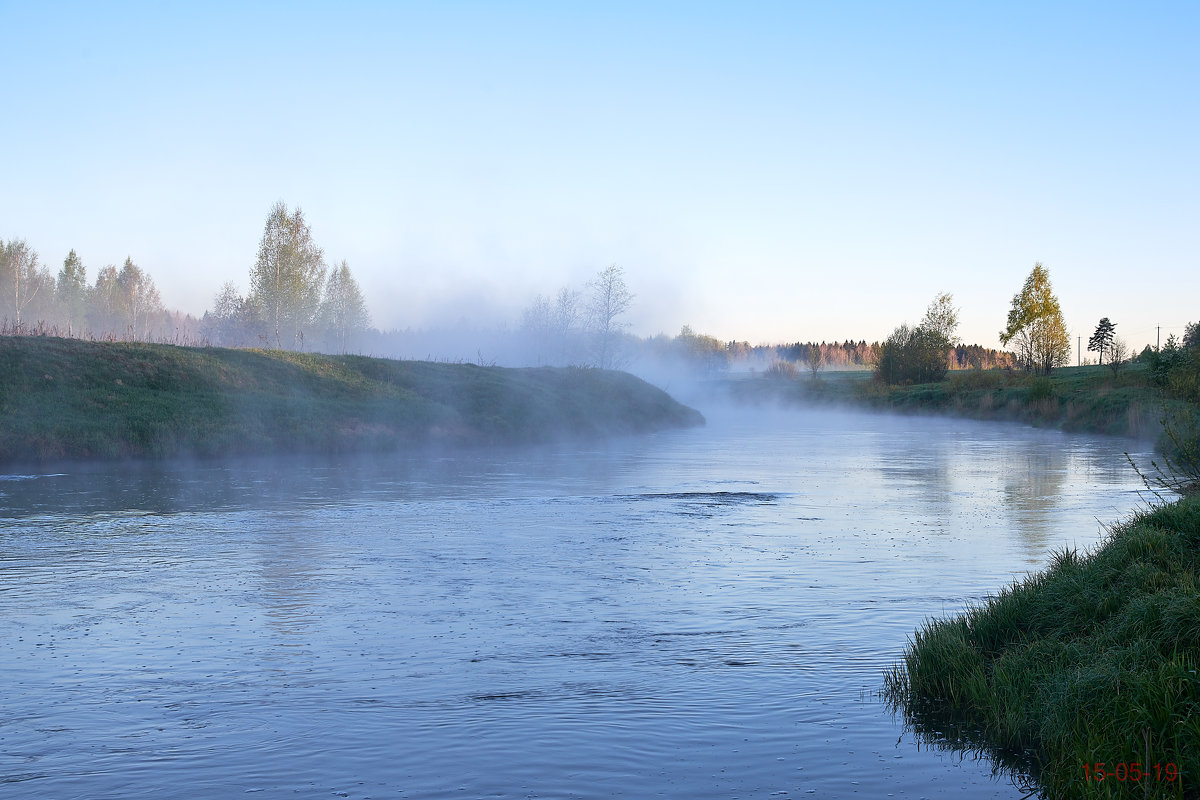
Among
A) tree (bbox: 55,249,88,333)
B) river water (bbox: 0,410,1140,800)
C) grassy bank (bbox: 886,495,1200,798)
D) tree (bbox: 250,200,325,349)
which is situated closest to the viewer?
grassy bank (bbox: 886,495,1200,798)

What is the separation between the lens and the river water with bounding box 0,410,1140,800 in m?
6.45

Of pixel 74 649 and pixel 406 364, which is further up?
pixel 406 364

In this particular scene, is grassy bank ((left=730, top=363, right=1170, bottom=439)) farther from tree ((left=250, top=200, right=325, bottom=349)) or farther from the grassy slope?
tree ((left=250, top=200, right=325, bottom=349))

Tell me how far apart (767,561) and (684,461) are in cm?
1967

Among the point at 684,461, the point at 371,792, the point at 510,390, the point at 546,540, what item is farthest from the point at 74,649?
the point at 510,390

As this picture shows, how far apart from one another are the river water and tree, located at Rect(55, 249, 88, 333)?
94205mm

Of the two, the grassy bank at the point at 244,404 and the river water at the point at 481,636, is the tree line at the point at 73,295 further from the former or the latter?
the river water at the point at 481,636

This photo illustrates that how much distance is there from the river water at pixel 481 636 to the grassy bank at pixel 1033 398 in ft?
80.1

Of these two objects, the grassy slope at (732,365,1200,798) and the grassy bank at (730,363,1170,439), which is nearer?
the grassy slope at (732,365,1200,798)

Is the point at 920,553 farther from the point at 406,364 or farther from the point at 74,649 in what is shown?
the point at 406,364

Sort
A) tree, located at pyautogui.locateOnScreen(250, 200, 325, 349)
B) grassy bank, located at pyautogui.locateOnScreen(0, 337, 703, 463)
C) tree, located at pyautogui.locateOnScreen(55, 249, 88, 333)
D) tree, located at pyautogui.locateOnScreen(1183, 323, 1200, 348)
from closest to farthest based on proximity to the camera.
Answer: grassy bank, located at pyautogui.locateOnScreen(0, 337, 703, 463) < tree, located at pyautogui.locateOnScreen(1183, 323, 1200, 348) < tree, located at pyautogui.locateOnScreen(250, 200, 325, 349) < tree, located at pyautogui.locateOnScreen(55, 249, 88, 333)

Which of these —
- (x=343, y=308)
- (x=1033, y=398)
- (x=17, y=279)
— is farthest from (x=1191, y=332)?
(x=17, y=279)

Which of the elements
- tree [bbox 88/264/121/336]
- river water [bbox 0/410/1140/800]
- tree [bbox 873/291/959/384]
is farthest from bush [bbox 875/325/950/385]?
tree [bbox 88/264/121/336]

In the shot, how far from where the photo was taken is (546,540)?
53.1ft
